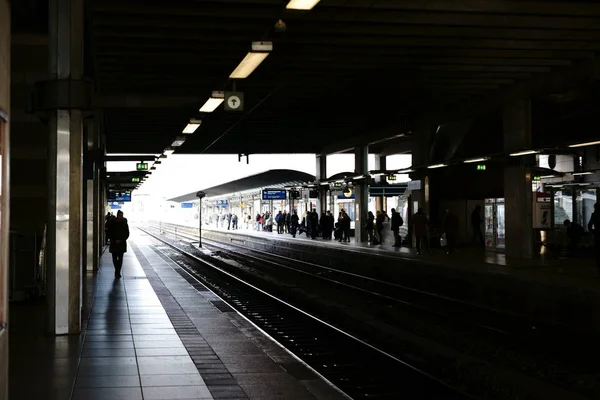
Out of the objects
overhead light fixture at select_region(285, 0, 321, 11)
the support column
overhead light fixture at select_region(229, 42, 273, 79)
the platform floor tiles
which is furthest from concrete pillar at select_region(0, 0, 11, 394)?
the support column

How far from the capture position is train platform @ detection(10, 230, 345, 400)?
20.7ft

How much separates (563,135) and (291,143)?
12725 millimetres

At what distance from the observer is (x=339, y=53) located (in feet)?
50.8

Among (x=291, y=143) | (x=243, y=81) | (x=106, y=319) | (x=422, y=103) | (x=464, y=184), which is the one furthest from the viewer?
(x=291, y=143)

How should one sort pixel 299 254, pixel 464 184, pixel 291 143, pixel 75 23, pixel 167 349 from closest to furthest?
pixel 167 349
pixel 75 23
pixel 464 184
pixel 299 254
pixel 291 143

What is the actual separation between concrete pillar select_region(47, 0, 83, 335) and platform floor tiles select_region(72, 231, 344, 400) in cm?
55

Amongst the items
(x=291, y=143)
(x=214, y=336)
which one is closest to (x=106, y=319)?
(x=214, y=336)

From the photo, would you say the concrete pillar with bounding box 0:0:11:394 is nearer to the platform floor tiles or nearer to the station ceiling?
the platform floor tiles

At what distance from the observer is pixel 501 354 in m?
10.1

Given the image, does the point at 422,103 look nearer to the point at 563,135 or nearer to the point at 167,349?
the point at 563,135

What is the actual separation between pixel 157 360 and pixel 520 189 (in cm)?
1497

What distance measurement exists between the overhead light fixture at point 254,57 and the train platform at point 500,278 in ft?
22.2

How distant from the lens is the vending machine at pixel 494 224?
23.5 metres

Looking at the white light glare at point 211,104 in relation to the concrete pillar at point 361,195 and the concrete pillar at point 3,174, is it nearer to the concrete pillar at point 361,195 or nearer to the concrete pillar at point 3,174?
the concrete pillar at point 3,174
